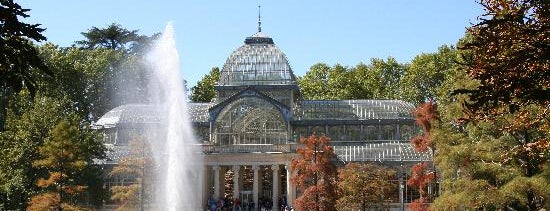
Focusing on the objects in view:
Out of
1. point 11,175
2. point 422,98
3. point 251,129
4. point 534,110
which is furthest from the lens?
point 422,98

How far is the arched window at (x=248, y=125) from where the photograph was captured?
59562 millimetres

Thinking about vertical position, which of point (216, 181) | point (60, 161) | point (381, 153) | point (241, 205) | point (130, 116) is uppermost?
point (130, 116)

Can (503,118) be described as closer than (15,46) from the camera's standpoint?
No

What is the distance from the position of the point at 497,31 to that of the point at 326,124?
47.9m

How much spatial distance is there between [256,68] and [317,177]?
21319 millimetres

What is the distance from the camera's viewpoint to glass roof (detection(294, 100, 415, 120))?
61594 mm

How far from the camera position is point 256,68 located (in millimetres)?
63000

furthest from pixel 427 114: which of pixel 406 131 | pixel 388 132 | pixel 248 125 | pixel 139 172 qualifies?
pixel 248 125

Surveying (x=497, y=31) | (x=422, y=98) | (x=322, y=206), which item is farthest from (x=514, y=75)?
(x=422, y=98)

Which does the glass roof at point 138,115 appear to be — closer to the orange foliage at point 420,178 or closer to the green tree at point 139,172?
the green tree at point 139,172

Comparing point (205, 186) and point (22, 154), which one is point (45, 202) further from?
point (205, 186)

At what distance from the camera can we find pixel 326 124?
201 ft

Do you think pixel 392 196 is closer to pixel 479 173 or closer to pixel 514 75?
pixel 479 173

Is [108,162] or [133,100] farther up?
[133,100]
